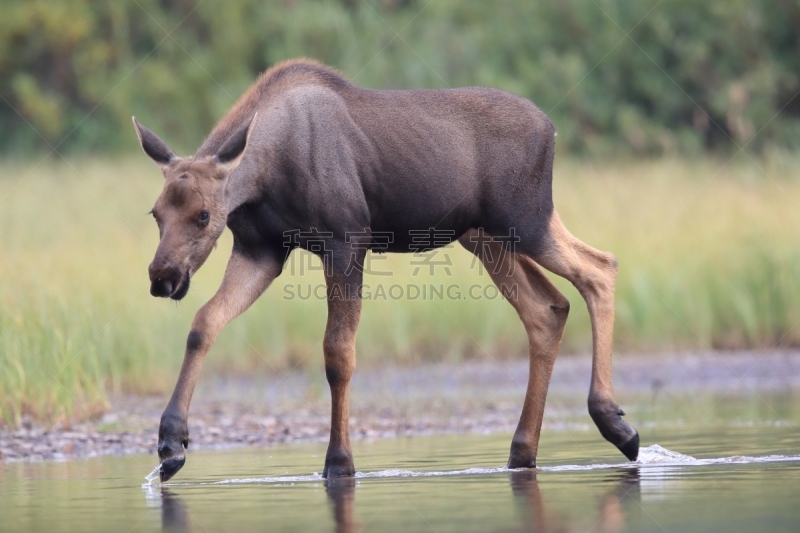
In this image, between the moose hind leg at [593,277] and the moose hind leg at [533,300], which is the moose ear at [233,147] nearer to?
the moose hind leg at [533,300]

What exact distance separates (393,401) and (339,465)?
3.44 metres

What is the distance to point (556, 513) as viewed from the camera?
493 centimetres

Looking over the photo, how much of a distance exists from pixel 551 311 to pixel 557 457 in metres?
1.02

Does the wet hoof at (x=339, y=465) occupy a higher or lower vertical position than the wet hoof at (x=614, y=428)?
lower

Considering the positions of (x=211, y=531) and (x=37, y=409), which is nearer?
(x=211, y=531)

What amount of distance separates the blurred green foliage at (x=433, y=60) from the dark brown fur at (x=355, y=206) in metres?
12.6

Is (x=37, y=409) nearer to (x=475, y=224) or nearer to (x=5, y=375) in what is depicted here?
(x=5, y=375)

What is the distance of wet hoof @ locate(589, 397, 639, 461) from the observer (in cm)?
693

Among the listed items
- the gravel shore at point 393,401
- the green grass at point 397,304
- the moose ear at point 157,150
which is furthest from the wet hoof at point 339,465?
the green grass at point 397,304

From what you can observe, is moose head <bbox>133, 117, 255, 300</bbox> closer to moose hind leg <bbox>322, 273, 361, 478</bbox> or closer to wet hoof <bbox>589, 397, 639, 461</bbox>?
moose hind leg <bbox>322, 273, 361, 478</bbox>

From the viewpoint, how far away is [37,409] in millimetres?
8711

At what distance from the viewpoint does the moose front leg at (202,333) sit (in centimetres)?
629

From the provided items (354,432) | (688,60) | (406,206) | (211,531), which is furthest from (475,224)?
(688,60)

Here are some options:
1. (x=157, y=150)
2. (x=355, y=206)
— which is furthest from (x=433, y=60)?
(x=157, y=150)
